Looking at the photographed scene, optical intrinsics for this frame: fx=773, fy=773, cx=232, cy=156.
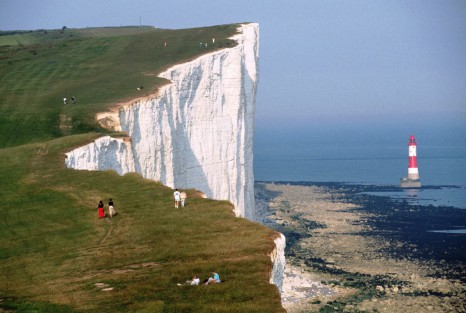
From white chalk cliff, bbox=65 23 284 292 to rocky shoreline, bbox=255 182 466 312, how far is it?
7.32m

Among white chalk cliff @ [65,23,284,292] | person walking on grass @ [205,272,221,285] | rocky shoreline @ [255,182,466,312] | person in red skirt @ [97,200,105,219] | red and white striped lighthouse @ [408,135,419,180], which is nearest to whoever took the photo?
person walking on grass @ [205,272,221,285]

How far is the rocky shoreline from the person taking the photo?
4391 cm

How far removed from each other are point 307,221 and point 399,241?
47.2 ft

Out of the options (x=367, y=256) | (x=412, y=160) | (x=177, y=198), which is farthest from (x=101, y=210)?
(x=412, y=160)

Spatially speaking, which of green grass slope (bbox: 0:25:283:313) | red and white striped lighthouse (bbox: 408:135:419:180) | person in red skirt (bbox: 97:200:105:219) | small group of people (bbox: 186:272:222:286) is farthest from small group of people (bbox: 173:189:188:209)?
red and white striped lighthouse (bbox: 408:135:419:180)

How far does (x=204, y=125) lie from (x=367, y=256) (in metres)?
15.9

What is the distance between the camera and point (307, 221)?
7806 centimetres

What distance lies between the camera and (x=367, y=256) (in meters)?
57.5

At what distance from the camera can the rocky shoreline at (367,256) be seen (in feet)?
144

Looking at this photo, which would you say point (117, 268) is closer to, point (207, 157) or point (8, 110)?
point (8, 110)

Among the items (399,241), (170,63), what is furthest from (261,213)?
(170,63)

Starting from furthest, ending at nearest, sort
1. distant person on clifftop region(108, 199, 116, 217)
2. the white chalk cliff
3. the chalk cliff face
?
the chalk cliff face
the white chalk cliff
distant person on clifftop region(108, 199, 116, 217)

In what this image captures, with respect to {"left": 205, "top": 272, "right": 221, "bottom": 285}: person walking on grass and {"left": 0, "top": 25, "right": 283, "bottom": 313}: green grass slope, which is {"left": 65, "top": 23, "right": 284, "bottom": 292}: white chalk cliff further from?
{"left": 205, "top": 272, "right": 221, "bottom": 285}: person walking on grass

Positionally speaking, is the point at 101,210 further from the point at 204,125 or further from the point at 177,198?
the point at 204,125
